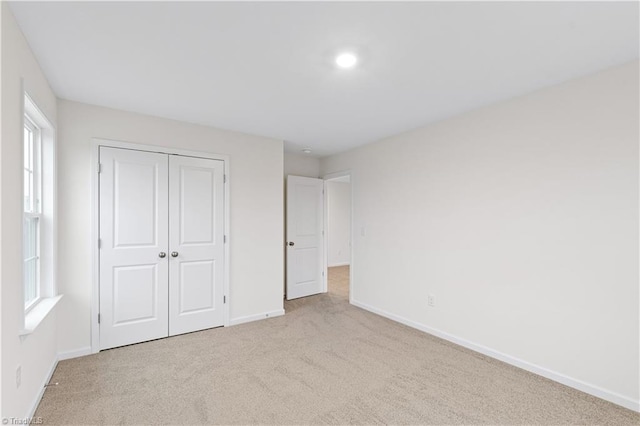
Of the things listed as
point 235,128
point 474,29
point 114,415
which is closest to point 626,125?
point 474,29

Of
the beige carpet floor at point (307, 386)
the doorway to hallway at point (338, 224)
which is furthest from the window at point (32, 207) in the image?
the doorway to hallway at point (338, 224)

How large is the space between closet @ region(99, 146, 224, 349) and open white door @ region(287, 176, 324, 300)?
4.66 feet

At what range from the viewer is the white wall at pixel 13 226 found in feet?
5.03

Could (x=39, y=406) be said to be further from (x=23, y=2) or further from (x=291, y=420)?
(x=23, y=2)

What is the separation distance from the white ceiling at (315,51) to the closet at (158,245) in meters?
0.65

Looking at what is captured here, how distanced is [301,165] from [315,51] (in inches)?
125

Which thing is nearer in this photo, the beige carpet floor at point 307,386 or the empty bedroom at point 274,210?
the empty bedroom at point 274,210

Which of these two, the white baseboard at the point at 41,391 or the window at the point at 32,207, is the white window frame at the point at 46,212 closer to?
the window at the point at 32,207

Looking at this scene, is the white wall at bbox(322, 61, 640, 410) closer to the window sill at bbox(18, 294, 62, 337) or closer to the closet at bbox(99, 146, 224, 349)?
the closet at bbox(99, 146, 224, 349)

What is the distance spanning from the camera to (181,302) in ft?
11.0

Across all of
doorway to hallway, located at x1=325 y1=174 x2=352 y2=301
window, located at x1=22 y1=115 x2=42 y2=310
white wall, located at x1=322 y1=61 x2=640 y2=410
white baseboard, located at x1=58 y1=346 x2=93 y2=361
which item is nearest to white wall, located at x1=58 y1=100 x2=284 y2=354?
white baseboard, located at x1=58 y1=346 x2=93 y2=361

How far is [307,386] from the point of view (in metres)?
2.30

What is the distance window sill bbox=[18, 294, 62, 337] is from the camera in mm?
1826

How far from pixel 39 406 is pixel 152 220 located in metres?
1.68
